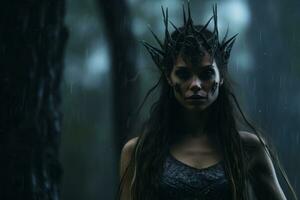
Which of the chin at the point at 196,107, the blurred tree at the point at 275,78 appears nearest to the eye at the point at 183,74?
the chin at the point at 196,107

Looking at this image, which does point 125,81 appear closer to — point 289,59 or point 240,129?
point 240,129

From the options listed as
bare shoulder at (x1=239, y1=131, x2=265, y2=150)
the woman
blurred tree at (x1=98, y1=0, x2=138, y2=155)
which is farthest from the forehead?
blurred tree at (x1=98, y1=0, x2=138, y2=155)

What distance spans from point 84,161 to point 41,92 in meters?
20.4

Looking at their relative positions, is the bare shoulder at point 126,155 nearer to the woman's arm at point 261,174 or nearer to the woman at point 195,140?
the woman at point 195,140

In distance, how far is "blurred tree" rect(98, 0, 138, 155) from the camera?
20.5 feet

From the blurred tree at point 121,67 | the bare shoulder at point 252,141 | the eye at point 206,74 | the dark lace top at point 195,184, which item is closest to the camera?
the dark lace top at point 195,184

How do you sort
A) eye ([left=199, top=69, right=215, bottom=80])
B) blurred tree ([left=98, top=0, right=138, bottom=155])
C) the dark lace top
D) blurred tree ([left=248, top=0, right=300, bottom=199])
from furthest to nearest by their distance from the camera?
blurred tree ([left=248, top=0, right=300, bottom=199]) → blurred tree ([left=98, top=0, right=138, bottom=155]) → eye ([left=199, top=69, right=215, bottom=80]) → the dark lace top

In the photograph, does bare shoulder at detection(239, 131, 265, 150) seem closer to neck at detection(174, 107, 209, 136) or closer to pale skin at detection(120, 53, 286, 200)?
pale skin at detection(120, 53, 286, 200)

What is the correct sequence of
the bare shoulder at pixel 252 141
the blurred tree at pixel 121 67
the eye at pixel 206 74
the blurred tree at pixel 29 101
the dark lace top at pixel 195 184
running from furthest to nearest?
the blurred tree at pixel 121 67 < the blurred tree at pixel 29 101 < the bare shoulder at pixel 252 141 < the eye at pixel 206 74 < the dark lace top at pixel 195 184

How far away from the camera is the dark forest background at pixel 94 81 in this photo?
5750 millimetres

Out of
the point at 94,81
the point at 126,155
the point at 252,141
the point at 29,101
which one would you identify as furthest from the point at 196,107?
the point at 94,81

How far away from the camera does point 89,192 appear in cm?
2480

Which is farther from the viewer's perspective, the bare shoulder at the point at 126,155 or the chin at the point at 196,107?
the bare shoulder at the point at 126,155

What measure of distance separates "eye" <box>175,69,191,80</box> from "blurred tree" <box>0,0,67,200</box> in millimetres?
1261
